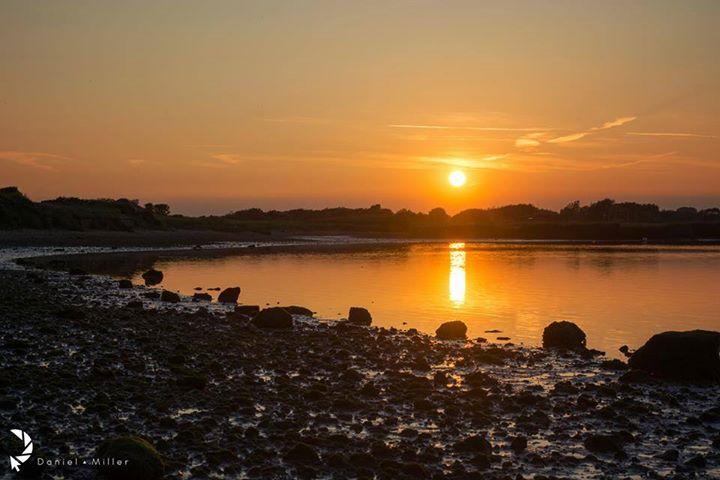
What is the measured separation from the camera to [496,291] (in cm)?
4750

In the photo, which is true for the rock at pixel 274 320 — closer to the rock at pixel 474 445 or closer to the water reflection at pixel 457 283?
the water reflection at pixel 457 283

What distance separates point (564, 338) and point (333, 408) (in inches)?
476

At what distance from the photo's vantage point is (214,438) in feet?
43.0

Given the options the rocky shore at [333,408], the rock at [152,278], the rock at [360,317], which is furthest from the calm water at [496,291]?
the rocky shore at [333,408]

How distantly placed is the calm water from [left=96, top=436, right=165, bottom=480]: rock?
60.3 feet

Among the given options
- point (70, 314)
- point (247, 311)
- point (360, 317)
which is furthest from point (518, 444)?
point (247, 311)

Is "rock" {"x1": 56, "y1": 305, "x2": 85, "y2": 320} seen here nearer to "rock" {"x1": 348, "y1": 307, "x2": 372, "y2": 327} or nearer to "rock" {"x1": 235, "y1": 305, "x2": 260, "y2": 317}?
"rock" {"x1": 235, "y1": 305, "x2": 260, "y2": 317}

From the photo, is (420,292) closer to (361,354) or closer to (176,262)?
(361,354)

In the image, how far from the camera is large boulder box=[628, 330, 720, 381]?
62.3 ft

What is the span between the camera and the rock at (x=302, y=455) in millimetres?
12055

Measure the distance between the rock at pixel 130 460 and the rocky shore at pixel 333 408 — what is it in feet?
0.11

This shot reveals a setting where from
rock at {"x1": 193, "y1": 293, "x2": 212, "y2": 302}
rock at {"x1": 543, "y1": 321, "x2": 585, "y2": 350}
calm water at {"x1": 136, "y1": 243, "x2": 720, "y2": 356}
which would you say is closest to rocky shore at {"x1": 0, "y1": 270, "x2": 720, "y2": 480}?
rock at {"x1": 543, "y1": 321, "x2": 585, "y2": 350}

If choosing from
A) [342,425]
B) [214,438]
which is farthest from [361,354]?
[214,438]

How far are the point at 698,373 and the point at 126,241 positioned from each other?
95860 mm
